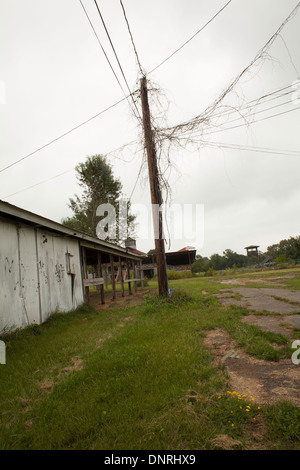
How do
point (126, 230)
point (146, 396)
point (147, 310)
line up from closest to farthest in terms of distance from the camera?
point (146, 396), point (147, 310), point (126, 230)

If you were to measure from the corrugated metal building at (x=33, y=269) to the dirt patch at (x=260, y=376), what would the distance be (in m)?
4.31

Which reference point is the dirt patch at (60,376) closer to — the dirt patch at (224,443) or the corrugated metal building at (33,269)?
the dirt patch at (224,443)

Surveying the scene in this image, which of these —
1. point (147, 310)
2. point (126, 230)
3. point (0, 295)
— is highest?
point (126, 230)

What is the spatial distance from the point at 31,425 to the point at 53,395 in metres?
0.51

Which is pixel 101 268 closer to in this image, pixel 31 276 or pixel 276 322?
pixel 31 276

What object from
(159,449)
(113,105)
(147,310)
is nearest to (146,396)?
(159,449)

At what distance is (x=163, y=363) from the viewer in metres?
3.11

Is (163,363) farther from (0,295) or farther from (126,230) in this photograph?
(126,230)

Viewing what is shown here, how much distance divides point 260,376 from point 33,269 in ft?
18.2

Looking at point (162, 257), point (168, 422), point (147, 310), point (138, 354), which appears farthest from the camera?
point (162, 257)

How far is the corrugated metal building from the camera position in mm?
5191

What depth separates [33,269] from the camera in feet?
20.4

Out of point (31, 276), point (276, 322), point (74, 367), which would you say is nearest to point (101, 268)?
point (31, 276)
